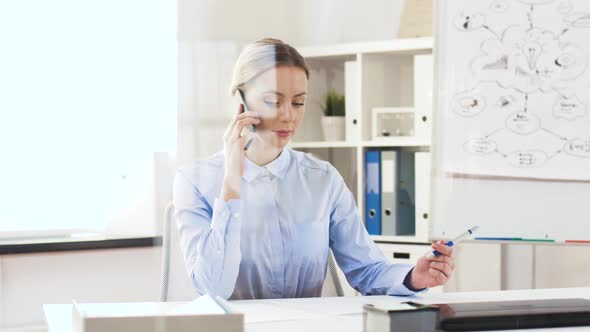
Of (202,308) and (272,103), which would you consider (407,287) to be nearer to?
(272,103)

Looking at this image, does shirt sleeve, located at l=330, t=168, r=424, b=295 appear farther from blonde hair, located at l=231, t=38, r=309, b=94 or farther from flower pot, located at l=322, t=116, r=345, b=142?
blonde hair, located at l=231, t=38, r=309, b=94

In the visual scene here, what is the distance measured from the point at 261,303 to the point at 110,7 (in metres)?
0.96

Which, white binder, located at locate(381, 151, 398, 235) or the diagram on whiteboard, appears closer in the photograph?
the diagram on whiteboard

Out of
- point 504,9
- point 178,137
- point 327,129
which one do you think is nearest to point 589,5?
point 504,9

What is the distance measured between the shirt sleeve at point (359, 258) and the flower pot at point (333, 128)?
0.21 meters

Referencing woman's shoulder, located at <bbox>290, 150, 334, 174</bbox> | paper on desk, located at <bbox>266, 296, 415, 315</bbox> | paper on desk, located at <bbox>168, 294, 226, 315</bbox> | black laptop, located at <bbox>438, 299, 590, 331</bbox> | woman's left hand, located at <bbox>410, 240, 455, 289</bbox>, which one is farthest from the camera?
woman's shoulder, located at <bbox>290, 150, 334, 174</bbox>

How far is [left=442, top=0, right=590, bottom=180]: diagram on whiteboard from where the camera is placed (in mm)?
2211

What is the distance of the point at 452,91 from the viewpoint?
7.36 feet

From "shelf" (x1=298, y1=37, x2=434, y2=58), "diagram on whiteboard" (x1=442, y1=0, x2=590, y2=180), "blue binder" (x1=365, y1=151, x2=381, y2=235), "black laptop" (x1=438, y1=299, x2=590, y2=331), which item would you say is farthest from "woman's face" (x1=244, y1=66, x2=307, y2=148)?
"black laptop" (x1=438, y1=299, x2=590, y2=331)

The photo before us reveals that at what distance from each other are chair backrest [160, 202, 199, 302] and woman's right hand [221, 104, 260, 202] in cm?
19

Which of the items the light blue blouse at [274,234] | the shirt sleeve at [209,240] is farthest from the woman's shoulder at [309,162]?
the shirt sleeve at [209,240]

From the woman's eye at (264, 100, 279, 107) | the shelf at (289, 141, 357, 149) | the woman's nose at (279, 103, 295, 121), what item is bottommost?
the shelf at (289, 141, 357, 149)

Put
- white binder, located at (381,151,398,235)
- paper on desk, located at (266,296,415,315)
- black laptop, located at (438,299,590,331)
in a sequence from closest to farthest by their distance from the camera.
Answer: black laptop, located at (438,299,590,331) → paper on desk, located at (266,296,415,315) → white binder, located at (381,151,398,235)

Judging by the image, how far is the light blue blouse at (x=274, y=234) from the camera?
197 centimetres
